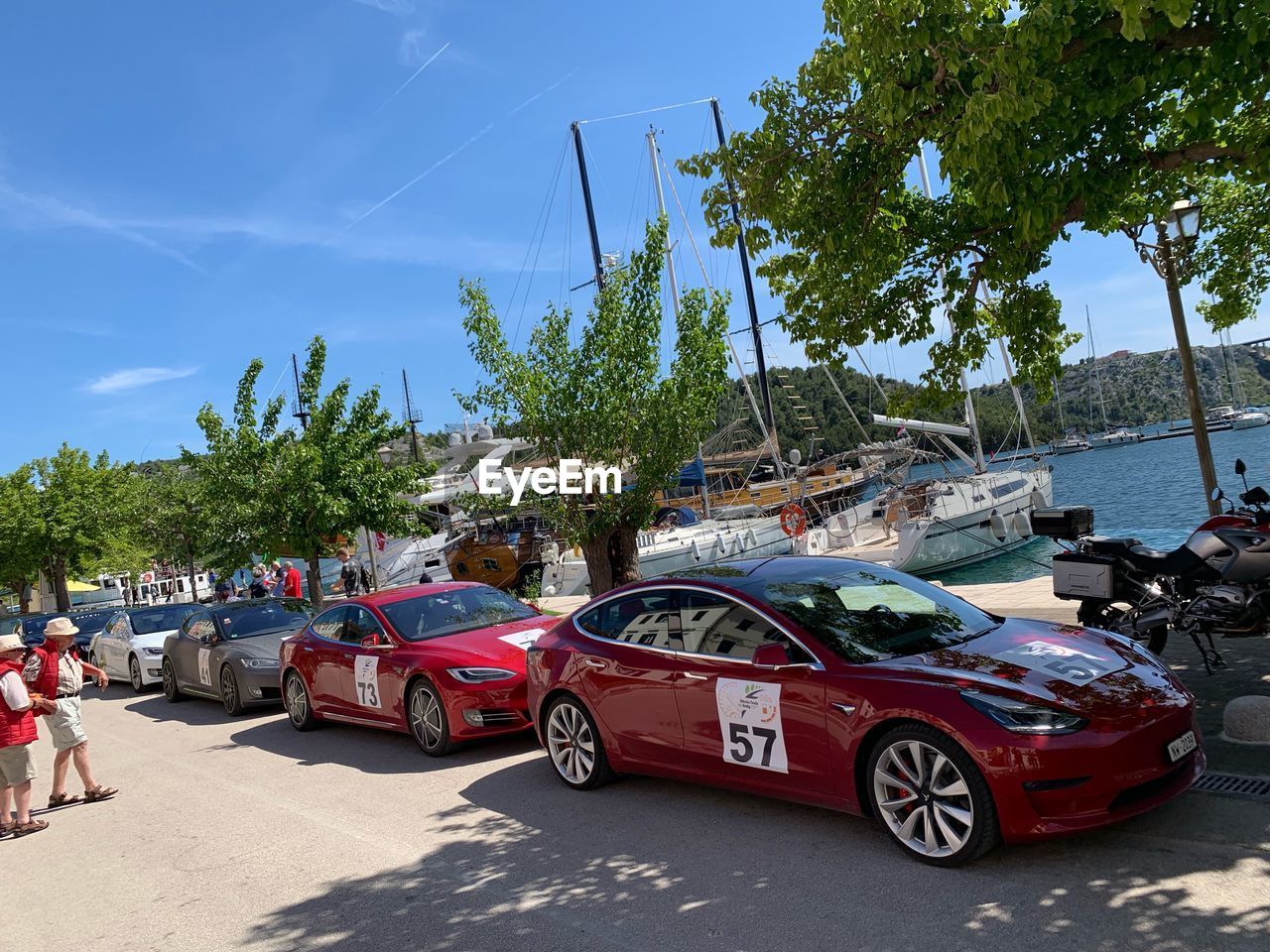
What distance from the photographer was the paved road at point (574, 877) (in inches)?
169

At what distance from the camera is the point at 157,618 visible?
18.2 metres

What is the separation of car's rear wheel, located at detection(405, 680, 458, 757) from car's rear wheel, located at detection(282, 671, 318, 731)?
2.29m

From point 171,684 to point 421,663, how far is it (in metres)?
8.38

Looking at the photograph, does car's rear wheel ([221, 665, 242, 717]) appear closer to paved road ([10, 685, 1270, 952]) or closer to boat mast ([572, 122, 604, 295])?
paved road ([10, 685, 1270, 952])

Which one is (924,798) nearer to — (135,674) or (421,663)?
(421,663)

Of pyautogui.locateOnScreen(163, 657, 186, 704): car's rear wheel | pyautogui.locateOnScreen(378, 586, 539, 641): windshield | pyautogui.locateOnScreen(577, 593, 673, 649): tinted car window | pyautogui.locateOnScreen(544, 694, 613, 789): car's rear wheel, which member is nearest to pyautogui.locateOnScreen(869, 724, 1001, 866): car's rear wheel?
pyautogui.locateOnScreen(577, 593, 673, 649): tinted car window

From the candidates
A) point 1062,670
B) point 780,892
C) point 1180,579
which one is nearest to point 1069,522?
point 1180,579

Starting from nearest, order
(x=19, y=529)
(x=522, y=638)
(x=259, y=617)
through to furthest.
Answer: (x=522, y=638), (x=259, y=617), (x=19, y=529)

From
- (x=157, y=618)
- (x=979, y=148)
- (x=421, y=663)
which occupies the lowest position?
(x=421, y=663)

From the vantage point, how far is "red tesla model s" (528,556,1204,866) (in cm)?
465

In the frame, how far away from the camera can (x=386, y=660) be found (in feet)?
31.1

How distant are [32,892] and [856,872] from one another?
5.32 meters

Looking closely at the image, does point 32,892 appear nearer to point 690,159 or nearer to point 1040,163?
point 690,159

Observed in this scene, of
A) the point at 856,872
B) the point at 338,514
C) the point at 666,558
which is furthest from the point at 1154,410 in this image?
the point at 856,872
